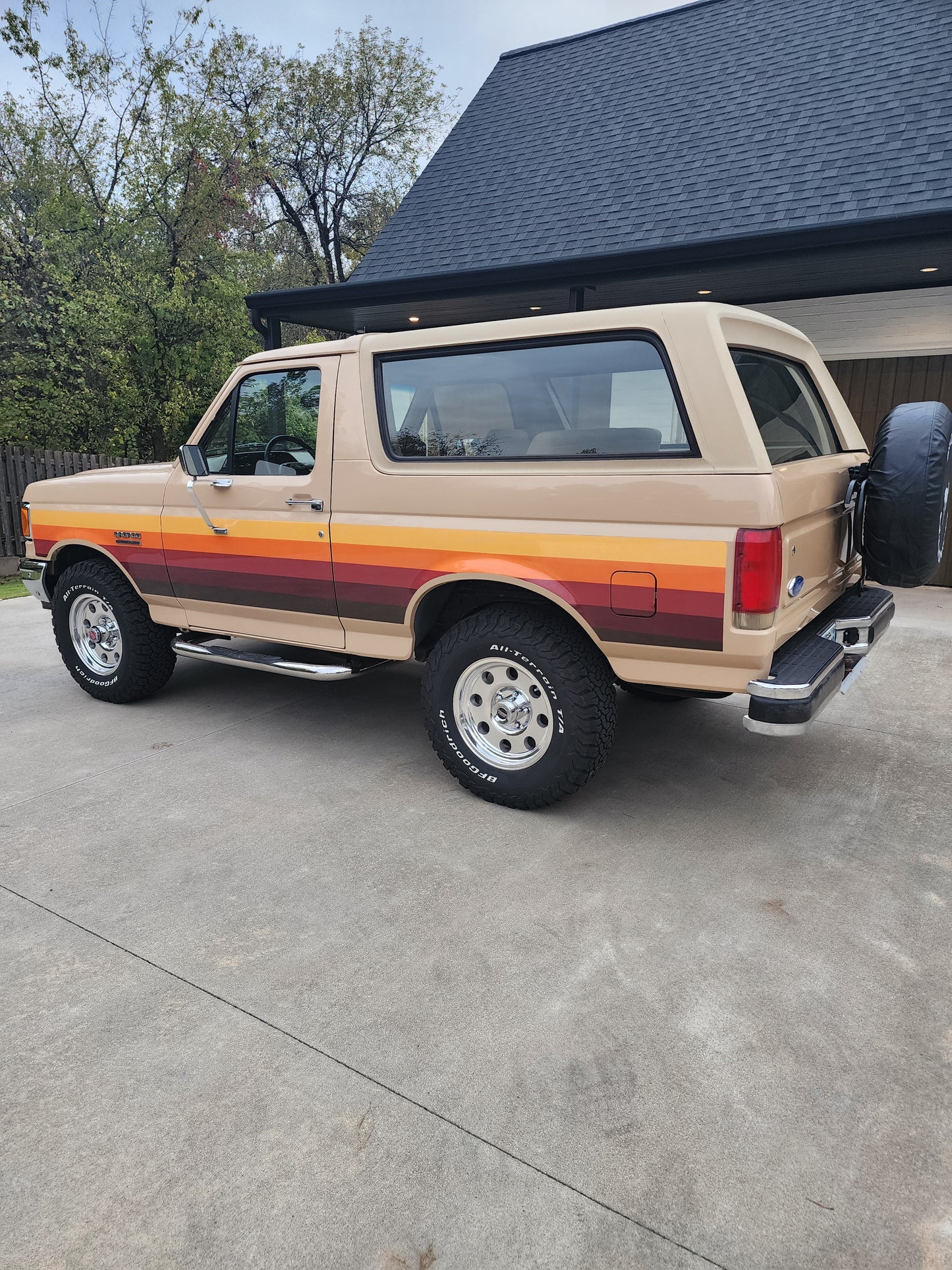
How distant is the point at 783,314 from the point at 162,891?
954 cm

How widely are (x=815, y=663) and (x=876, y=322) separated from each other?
7.66m

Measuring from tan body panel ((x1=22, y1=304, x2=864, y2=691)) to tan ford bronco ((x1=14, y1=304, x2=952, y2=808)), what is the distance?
1cm

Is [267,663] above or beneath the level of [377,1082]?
above

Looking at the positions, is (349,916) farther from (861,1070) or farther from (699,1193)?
(861,1070)

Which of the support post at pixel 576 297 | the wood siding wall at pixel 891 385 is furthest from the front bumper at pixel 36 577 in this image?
the wood siding wall at pixel 891 385

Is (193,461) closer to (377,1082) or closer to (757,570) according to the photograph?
(757,570)

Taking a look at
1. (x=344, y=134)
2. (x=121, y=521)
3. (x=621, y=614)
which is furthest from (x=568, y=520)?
(x=344, y=134)

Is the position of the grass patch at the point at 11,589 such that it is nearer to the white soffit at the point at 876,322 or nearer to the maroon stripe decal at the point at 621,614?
the maroon stripe decal at the point at 621,614

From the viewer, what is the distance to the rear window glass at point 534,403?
3342mm

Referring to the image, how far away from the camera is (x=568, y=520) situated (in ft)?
11.3

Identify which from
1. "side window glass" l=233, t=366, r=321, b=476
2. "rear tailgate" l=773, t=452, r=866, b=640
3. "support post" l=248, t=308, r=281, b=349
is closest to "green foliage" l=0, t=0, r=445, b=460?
"support post" l=248, t=308, r=281, b=349

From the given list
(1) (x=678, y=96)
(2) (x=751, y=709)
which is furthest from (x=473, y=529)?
(1) (x=678, y=96)

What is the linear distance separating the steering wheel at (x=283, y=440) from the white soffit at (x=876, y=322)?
6.76 meters

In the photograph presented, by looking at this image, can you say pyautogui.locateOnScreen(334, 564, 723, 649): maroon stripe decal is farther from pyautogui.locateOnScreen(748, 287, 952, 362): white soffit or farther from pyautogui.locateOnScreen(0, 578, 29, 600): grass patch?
pyautogui.locateOnScreen(0, 578, 29, 600): grass patch
